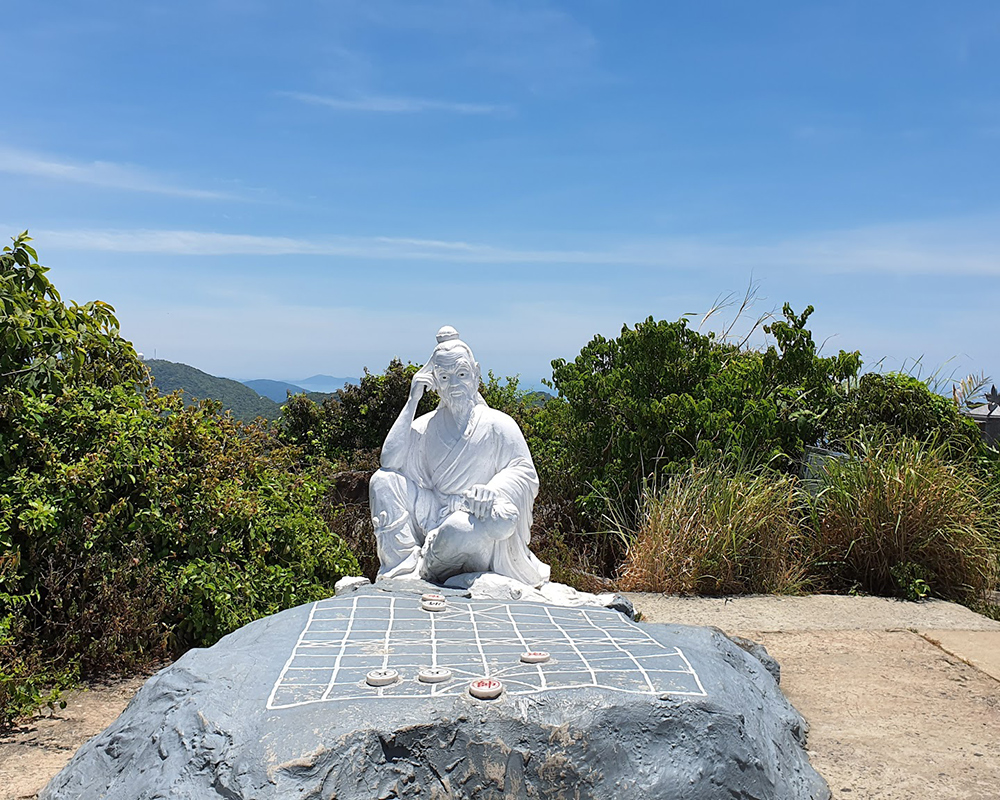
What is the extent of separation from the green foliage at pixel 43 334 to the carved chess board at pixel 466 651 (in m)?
2.77

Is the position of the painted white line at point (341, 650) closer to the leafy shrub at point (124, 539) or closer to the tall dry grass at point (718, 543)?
the leafy shrub at point (124, 539)

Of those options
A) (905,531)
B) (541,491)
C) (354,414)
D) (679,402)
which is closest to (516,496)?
(679,402)

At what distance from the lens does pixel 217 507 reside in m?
5.89

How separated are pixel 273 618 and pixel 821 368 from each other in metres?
6.99

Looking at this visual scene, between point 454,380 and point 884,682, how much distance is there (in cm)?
308

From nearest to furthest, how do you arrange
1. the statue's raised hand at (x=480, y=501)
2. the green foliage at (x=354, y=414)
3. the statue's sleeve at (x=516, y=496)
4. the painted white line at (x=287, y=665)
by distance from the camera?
the painted white line at (x=287, y=665), the statue's raised hand at (x=480, y=501), the statue's sleeve at (x=516, y=496), the green foliage at (x=354, y=414)

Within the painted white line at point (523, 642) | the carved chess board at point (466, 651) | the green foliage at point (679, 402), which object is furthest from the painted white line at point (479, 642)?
the green foliage at point (679, 402)

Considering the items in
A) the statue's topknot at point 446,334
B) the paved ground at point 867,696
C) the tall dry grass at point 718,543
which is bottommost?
the paved ground at point 867,696

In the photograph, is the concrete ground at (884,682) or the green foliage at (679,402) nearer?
the concrete ground at (884,682)

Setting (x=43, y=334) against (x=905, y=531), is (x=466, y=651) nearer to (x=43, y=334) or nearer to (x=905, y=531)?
(x=43, y=334)

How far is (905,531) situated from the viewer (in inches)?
305

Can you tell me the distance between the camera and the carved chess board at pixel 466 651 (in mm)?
3443

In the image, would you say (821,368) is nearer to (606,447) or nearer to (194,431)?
(606,447)

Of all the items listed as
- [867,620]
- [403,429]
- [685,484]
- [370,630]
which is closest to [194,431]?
[403,429]
